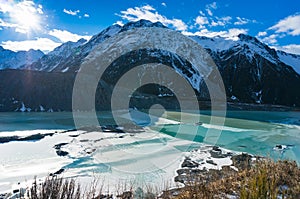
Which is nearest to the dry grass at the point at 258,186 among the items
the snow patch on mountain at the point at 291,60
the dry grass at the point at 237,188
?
the dry grass at the point at 237,188

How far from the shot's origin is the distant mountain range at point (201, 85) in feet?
140

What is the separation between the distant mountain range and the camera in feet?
140

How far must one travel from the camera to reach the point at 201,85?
111 metres

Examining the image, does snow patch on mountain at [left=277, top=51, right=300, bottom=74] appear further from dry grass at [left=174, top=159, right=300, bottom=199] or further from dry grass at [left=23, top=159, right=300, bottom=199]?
dry grass at [left=23, top=159, right=300, bottom=199]

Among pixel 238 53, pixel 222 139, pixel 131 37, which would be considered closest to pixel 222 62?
pixel 238 53

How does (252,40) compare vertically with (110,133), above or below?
above

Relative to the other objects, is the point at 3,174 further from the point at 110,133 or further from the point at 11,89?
the point at 11,89

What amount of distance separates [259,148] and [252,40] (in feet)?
581

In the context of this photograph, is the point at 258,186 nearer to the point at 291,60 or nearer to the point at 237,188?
the point at 237,188

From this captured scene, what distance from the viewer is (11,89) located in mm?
43125

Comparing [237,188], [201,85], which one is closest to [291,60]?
[201,85]

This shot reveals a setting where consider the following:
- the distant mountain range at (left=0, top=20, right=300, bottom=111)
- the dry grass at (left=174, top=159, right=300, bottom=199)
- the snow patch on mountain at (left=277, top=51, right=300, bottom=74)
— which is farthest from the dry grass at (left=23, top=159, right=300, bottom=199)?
the snow patch on mountain at (left=277, top=51, right=300, bottom=74)

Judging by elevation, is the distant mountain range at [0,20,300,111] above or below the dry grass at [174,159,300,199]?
above

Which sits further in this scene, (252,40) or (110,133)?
(252,40)
